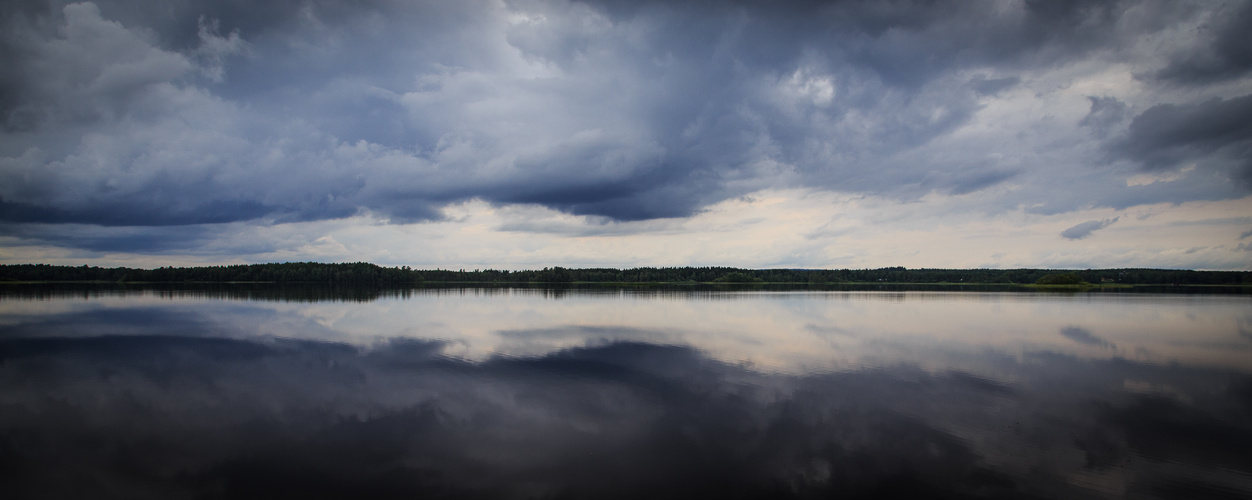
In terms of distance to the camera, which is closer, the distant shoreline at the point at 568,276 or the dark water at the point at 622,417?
the dark water at the point at 622,417

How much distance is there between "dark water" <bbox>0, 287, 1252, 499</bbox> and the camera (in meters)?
7.82

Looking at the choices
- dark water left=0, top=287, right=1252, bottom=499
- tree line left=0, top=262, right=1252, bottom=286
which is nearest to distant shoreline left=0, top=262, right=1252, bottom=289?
tree line left=0, top=262, right=1252, bottom=286

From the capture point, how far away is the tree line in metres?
135

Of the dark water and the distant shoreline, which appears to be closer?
the dark water

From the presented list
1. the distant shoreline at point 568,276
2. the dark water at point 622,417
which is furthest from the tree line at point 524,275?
the dark water at point 622,417

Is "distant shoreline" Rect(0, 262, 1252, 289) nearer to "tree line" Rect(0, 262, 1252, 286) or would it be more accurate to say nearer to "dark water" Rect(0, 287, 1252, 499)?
"tree line" Rect(0, 262, 1252, 286)

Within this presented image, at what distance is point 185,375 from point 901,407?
19.8 metres

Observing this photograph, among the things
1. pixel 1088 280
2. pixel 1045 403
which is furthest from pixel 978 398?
pixel 1088 280

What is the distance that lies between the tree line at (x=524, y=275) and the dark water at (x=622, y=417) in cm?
12680

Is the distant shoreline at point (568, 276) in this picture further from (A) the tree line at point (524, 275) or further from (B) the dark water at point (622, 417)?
(B) the dark water at point (622, 417)

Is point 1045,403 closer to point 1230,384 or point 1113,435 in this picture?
point 1113,435

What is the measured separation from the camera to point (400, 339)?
74.9 ft

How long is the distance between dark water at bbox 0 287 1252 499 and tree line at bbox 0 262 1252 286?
126798 mm

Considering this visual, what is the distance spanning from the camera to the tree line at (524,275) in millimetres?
135375
